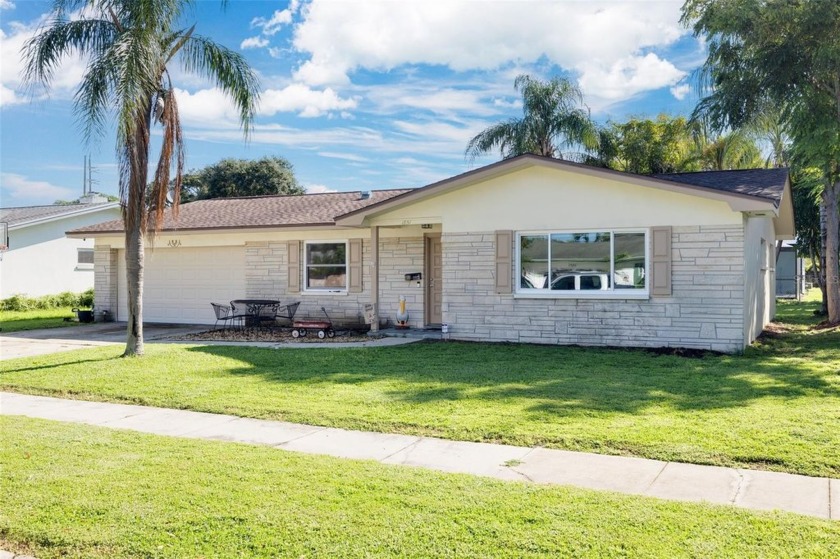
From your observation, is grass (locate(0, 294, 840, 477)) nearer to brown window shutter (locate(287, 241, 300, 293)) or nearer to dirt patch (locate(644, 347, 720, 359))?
dirt patch (locate(644, 347, 720, 359))

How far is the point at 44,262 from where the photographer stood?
26359 millimetres

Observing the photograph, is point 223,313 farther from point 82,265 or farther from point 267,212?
point 82,265

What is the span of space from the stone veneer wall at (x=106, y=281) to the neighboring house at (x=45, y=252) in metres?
6.82

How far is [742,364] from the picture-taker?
10.6 metres

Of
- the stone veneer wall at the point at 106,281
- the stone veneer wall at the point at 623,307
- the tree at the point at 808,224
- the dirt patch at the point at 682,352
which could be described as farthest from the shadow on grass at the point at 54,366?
the tree at the point at 808,224

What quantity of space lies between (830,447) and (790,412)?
142cm

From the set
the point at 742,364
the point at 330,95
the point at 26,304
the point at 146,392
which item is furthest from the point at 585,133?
the point at 26,304

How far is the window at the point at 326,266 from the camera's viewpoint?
663 inches

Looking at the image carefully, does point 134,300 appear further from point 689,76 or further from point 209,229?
point 689,76

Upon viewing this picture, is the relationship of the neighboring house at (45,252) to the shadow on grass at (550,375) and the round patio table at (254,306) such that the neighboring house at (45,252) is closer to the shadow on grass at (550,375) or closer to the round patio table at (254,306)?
the round patio table at (254,306)

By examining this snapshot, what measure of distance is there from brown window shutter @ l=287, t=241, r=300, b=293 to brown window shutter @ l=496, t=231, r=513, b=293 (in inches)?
232

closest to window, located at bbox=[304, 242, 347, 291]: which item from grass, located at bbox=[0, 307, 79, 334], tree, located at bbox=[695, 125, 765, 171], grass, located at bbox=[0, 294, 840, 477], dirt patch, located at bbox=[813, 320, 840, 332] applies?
grass, located at bbox=[0, 294, 840, 477]

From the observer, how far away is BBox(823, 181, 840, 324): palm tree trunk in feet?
57.4

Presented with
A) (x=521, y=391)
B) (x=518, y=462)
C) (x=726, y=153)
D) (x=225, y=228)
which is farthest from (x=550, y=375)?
(x=726, y=153)
